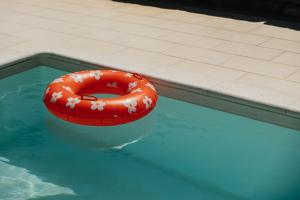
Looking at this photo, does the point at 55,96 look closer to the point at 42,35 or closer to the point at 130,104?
the point at 130,104

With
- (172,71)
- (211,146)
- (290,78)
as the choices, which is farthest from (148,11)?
(211,146)

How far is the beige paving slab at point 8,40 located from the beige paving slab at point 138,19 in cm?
136

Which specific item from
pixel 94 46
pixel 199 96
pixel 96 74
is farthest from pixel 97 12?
pixel 199 96

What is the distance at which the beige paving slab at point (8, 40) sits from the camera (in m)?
5.75

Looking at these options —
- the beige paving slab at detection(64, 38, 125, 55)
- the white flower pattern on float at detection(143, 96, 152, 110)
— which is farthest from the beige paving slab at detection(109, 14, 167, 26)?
the white flower pattern on float at detection(143, 96, 152, 110)

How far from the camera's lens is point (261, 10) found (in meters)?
7.09

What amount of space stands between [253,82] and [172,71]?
0.74 m

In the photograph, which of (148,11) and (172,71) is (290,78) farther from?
(148,11)

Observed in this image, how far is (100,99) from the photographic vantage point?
444 centimetres

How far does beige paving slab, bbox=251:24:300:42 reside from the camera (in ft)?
A: 20.2

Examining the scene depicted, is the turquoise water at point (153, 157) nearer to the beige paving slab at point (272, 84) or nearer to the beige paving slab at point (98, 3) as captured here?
the beige paving slab at point (272, 84)

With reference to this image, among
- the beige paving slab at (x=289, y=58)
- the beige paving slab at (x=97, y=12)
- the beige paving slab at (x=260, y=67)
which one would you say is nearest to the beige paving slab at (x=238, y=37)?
the beige paving slab at (x=289, y=58)

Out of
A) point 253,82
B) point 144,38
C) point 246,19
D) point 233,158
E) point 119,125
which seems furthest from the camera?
point 246,19

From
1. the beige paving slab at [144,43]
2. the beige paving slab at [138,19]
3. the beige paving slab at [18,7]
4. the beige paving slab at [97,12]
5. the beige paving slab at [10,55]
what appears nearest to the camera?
the beige paving slab at [10,55]
